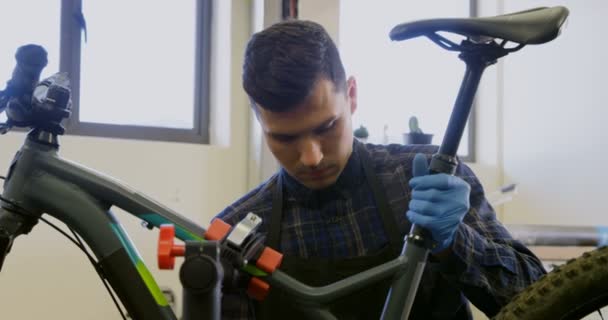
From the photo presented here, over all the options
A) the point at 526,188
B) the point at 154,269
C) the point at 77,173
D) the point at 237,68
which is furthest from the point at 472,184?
the point at 526,188

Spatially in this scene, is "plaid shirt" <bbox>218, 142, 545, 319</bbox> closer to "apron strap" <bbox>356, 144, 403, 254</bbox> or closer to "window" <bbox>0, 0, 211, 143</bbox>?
"apron strap" <bbox>356, 144, 403, 254</bbox>

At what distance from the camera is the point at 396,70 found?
2465 millimetres

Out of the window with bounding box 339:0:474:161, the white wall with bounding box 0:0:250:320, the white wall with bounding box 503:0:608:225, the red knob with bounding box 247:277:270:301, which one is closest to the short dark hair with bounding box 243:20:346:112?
the red knob with bounding box 247:277:270:301

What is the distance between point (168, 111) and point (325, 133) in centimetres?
116

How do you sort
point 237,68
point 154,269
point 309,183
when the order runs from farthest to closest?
point 237,68 < point 154,269 < point 309,183

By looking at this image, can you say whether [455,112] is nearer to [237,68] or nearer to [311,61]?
[311,61]

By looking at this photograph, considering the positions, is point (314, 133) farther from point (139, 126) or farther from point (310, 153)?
point (139, 126)

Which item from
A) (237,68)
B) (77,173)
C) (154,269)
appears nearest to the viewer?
(77,173)

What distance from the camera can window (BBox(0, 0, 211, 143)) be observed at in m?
1.60

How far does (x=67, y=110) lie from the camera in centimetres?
66

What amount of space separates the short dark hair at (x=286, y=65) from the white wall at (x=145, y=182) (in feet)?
1.96

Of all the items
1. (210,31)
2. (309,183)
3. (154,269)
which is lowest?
(154,269)

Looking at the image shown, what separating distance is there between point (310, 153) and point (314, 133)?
3cm

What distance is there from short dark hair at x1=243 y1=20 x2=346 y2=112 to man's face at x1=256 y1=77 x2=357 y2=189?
1 cm
